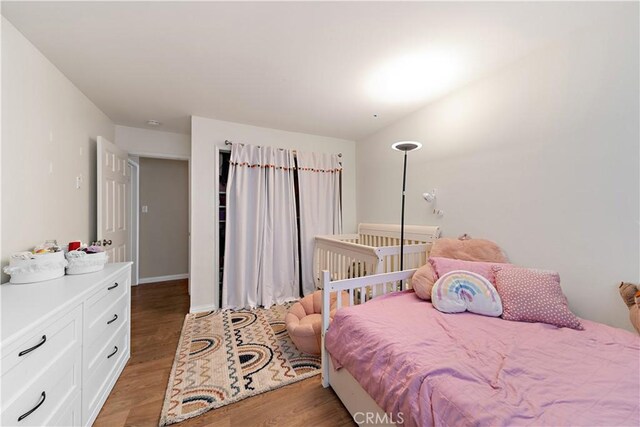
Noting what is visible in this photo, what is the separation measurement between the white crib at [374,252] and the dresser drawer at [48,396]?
1.55 metres

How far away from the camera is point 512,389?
2.79 ft

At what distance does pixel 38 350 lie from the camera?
0.94 meters

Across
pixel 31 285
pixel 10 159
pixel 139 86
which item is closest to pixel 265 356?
pixel 31 285

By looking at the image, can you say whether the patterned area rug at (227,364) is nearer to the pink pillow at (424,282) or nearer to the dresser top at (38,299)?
the dresser top at (38,299)

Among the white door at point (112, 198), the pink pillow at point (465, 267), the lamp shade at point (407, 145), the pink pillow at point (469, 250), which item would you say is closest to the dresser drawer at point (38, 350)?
the white door at point (112, 198)

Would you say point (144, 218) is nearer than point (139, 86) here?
No

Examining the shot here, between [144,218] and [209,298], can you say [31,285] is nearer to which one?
[209,298]

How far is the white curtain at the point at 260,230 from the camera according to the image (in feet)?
9.46

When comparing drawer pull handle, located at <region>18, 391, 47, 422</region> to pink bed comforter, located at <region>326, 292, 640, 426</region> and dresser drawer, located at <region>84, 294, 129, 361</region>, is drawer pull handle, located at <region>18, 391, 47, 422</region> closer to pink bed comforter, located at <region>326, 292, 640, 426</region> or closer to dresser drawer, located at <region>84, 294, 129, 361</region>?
dresser drawer, located at <region>84, 294, 129, 361</region>

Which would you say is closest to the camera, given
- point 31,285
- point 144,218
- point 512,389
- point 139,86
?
point 512,389

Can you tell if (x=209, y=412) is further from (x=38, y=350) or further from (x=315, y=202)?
(x=315, y=202)

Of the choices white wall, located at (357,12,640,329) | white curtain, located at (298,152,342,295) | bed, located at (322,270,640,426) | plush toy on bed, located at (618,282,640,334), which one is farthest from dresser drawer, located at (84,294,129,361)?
plush toy on bed, located at (618,282,640,334)

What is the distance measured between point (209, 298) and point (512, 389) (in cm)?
282

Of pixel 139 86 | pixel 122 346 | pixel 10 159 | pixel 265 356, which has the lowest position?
pixel 265 356
